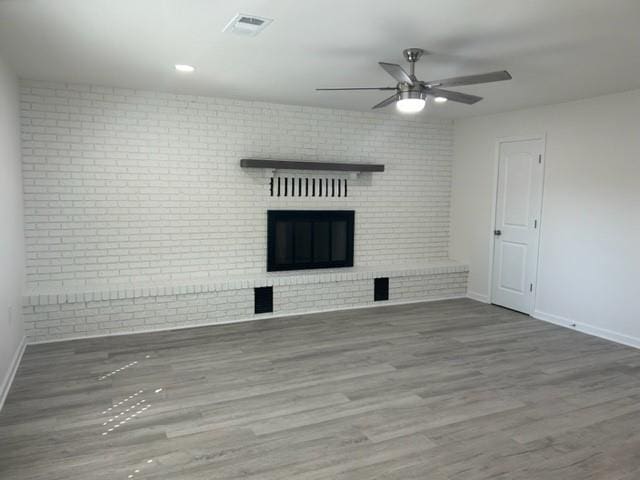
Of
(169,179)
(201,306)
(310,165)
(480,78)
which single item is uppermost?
(480,78)

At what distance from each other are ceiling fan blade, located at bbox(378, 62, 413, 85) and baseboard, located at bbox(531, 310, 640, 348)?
11.5ft

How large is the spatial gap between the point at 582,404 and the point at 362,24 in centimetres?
301

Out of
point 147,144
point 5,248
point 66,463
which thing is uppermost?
point 147,144

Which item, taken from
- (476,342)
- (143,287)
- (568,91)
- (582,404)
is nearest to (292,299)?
(143,287)

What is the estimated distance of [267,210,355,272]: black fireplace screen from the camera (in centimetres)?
573

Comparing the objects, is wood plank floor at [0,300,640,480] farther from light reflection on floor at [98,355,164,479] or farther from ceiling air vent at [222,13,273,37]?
ceiling air vent at [222,13,273,37]

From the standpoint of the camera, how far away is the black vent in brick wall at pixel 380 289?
6121 millimetres

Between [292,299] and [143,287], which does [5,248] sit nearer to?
[143,287]

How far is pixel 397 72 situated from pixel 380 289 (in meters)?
3.50

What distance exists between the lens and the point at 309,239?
591cm

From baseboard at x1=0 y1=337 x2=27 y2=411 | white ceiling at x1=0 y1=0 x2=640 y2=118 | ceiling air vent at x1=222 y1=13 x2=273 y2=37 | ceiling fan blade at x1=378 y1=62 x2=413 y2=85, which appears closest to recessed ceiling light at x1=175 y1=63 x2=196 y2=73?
white ceiling at x1=0 y1=0 x2=640 y2=118

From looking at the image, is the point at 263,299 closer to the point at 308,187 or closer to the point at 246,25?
the point at 308,187

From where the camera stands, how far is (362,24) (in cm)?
292

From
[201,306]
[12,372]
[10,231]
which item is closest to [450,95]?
[201,306]
